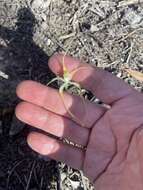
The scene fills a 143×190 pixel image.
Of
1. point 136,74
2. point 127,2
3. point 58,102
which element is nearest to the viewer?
point 58,102

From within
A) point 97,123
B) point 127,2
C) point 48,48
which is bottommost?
point 97,123

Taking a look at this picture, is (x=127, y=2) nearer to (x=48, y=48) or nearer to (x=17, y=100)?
(x=48, y=48)

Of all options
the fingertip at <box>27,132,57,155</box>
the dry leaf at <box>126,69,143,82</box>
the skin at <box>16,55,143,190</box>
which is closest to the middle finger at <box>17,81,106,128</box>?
the skin at <box>16,55,143,190</box>

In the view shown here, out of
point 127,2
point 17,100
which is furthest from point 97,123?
point 127,2

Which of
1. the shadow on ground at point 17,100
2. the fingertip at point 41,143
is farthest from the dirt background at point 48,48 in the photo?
the fingertip at point 41,143

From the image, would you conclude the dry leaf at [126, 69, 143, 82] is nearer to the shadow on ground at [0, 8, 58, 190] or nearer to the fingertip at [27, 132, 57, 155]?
the shadow on ground at [0, 8, 58, 190]
